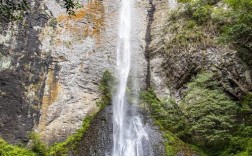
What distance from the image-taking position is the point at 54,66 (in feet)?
43.8

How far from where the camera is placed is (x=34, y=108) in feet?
39.9

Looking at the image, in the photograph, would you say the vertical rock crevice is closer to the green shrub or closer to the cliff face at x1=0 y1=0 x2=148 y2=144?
the cliff face at x1=0 y1=0 x2=148 y2=144

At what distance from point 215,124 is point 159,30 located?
21.8 ft

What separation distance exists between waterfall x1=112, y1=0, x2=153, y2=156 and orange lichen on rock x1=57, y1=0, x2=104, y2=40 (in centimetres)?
120

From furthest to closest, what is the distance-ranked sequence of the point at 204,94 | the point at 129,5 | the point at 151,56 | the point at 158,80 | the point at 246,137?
the point at 129,5, the point at 151,56, the point at 158,80, the point at 204,94, the point at 246,137

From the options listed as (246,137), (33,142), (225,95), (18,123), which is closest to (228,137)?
(246,137)

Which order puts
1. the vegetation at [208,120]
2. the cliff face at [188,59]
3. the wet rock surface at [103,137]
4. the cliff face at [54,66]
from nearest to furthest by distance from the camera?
the vegetation at [208,120] < the wet rock surface at [103,137] < the cliff face at [188,59] < the cliff face at [54,66]

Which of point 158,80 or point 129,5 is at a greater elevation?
point 129,5

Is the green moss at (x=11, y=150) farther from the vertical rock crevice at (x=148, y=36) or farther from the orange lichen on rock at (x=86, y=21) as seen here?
the orange lichen on rock at (x=86, y=21)

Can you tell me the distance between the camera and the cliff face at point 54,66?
11828 mm

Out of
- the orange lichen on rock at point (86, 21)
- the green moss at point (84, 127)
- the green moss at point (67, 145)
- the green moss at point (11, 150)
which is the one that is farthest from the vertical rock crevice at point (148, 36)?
the green moss at point (11, 150)

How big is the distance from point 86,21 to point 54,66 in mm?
3301

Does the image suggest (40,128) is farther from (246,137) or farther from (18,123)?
(246,137)

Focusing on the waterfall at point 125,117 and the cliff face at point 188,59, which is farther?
the cliff face at point 188,59
